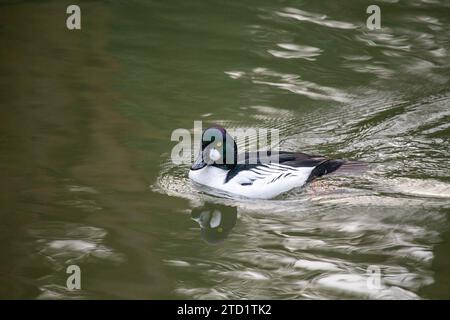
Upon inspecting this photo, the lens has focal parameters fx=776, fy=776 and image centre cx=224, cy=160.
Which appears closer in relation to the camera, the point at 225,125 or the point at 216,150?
the point at 216,150

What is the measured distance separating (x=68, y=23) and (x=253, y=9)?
3342 millimetres

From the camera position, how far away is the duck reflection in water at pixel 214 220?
8031 mm

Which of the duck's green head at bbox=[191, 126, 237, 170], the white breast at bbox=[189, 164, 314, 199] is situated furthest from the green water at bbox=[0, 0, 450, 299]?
the duck's green head at bbox=[191, 126, 237, 170]

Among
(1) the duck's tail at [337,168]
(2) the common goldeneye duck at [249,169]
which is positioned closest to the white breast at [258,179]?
(2) the common goldeneye duck at [249,169]

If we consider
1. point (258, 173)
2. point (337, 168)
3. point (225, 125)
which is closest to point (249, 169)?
point (258, 173)

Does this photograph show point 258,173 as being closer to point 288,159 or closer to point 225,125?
point 288,159

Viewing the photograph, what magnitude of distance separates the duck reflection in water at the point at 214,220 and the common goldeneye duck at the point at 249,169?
26 centimetres

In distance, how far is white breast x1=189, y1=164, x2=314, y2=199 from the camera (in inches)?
341

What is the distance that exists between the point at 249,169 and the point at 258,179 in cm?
18

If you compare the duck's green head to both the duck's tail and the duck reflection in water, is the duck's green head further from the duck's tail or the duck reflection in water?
the duck's tail

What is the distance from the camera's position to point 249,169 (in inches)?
344

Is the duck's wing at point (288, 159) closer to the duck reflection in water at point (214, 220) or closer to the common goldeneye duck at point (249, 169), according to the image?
the common goldeneye duck at point (249, 169)
